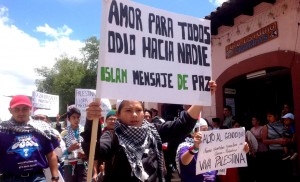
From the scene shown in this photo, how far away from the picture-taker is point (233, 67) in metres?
9.36

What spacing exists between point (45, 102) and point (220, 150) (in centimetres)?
642

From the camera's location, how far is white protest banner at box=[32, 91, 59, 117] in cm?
895

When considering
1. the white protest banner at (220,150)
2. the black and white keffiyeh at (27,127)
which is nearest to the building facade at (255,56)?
the white protest banner at (220,150)

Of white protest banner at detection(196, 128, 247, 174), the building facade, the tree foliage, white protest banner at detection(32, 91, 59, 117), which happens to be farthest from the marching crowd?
the tree foliage

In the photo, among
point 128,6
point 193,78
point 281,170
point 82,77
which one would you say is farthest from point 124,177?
point 82,77

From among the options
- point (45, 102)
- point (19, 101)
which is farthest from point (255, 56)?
point (19, 101)

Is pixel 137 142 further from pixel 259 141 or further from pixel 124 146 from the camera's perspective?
pixel 259 141

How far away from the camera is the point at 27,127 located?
13.2 feet

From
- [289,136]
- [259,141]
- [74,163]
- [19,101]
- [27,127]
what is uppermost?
[19,101]

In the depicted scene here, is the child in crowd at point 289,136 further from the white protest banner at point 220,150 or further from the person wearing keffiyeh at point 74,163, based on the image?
the person wearing keffiyeh at point 74,163

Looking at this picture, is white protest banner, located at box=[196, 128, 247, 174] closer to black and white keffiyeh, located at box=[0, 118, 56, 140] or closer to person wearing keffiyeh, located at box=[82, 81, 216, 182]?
person wearing keffiyeh, located at box=[82, 81, 216, 182]

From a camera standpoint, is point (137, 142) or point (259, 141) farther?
point (259, 141)

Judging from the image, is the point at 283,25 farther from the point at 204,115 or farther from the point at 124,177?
the point at 124,177

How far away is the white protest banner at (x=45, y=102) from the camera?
352 inches
